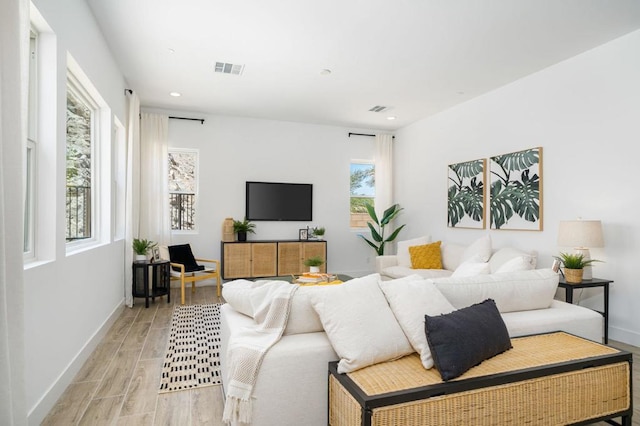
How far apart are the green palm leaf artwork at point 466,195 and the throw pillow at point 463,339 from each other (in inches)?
139

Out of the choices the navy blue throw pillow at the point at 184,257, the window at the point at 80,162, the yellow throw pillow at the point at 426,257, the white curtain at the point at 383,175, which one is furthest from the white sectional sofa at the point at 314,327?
the white curtain at the point at 383,175

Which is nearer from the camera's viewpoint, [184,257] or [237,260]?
[184,257]

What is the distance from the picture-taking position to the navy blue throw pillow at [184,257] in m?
5.45

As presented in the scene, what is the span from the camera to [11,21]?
1.41 metres

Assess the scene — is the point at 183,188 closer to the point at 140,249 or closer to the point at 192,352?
the point at 140,249

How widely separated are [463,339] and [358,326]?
0.48 metres

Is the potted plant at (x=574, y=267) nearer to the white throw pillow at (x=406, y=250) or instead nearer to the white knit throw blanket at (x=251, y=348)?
the white throw pillow at (x=406, y=250)

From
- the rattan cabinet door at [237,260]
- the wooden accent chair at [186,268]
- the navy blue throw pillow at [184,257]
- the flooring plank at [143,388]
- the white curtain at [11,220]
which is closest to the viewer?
the white curtain at [11,220]

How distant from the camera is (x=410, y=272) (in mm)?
5145

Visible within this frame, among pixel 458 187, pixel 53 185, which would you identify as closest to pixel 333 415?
pixel 53 185

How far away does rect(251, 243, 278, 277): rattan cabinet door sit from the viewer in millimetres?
6086

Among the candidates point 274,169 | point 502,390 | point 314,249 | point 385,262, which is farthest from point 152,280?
point 502,390

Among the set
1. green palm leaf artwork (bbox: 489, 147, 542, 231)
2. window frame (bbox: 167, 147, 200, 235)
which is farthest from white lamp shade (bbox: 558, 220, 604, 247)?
window frame (bbox: 167, 147, 200, 235)

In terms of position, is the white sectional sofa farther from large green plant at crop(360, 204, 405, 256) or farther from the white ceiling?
large green plant at crop(360, 204, 405, 256)
